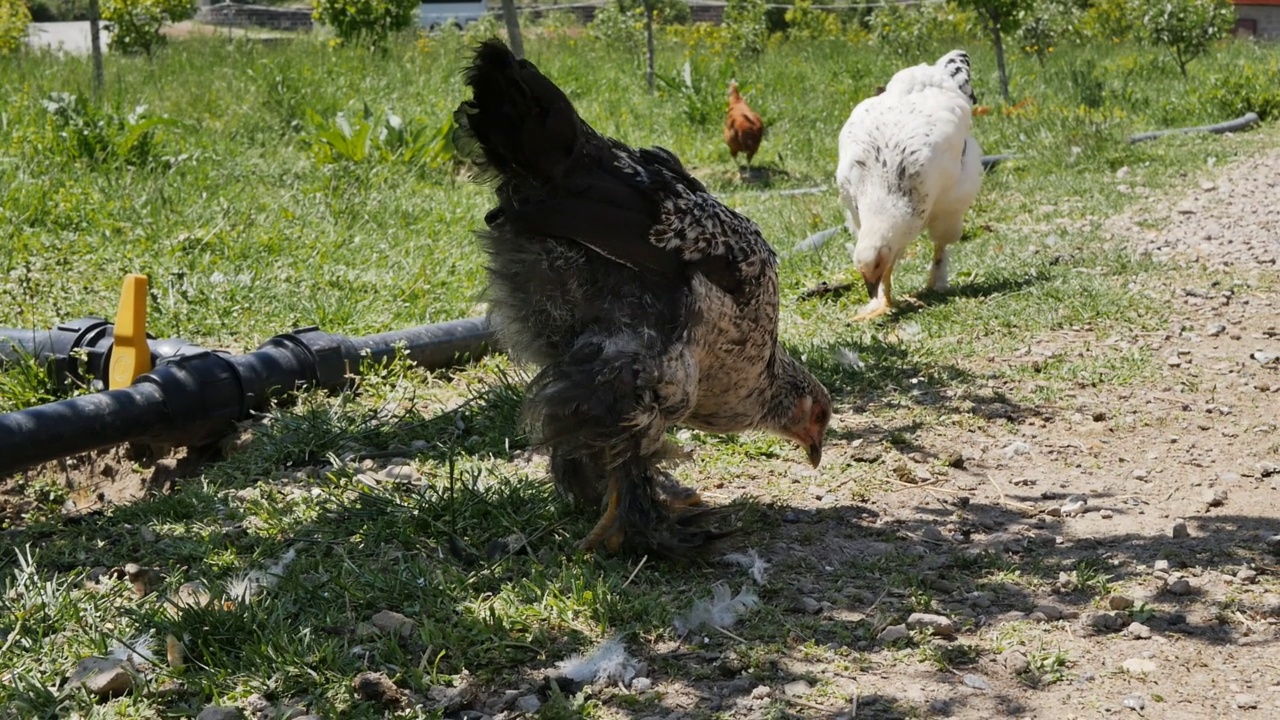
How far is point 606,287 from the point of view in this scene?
12.4 ft

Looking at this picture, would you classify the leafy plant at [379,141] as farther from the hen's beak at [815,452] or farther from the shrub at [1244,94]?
the shrub at [1244,94]

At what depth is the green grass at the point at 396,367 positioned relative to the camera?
327 cm

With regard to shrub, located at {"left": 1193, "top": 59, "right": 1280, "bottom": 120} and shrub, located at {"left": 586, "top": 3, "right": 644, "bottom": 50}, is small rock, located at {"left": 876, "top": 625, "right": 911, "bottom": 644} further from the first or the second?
shrub, located at {"left": 586, "top": 3, "right": 644, "bottom": 50}

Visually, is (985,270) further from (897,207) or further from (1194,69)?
(1194,69)

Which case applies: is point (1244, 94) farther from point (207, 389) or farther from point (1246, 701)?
point (207, 389)

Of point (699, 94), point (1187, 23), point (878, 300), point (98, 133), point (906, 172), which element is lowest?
point (878, 300)

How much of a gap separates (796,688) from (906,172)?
4.53 metres

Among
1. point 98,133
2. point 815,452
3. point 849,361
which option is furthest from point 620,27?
point 815,452

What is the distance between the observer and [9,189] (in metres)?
7.41

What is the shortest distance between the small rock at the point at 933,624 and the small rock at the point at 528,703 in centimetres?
112

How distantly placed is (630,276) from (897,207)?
3572mm

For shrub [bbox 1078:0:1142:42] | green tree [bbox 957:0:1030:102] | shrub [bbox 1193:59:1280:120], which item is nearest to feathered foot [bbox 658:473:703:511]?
green tree [bbox 957:0:1030:102]

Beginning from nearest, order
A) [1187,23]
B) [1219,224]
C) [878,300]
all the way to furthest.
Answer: [878,300] < [1219,224] < [1187,23]

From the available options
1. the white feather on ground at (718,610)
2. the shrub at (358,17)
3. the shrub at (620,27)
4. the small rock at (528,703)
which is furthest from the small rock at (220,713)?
the shrub at (620,27)
